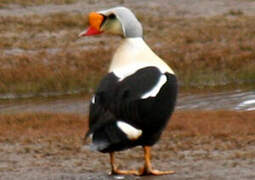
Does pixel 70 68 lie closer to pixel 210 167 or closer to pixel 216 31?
pixel 216 31

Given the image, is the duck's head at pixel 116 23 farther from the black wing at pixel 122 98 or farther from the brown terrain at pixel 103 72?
the brown terrain at pixel 103 72

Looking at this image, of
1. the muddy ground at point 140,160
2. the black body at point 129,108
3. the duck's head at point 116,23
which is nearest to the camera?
the black body at point 129,108

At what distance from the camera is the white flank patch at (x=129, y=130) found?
409 inches

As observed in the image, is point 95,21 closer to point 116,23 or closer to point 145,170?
point 116,23

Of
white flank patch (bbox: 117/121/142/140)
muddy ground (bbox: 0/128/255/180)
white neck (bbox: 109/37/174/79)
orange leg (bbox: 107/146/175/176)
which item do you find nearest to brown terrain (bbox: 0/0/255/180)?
muddy ground (bbox: 0/128/255/180)

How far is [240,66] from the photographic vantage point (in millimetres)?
29516

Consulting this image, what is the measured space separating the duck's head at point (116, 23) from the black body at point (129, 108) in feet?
1.70

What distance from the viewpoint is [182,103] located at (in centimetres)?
2414

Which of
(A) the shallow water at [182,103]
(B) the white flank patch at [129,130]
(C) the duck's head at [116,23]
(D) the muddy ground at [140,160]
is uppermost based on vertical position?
(C) the duck's head at [116,23]

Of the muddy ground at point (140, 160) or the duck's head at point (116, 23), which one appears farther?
the muddy ground at point (140, 160)

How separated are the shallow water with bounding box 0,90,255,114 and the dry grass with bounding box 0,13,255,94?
5.51ft

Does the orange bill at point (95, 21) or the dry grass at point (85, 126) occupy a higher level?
the orange bill at point (95, 21)

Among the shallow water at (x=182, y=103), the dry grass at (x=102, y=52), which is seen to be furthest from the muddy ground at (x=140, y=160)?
the dry grass at (x=102, y=52)

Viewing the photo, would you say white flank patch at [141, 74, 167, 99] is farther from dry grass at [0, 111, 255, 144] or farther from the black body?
dry grass at [0, 111, 255, 144]
